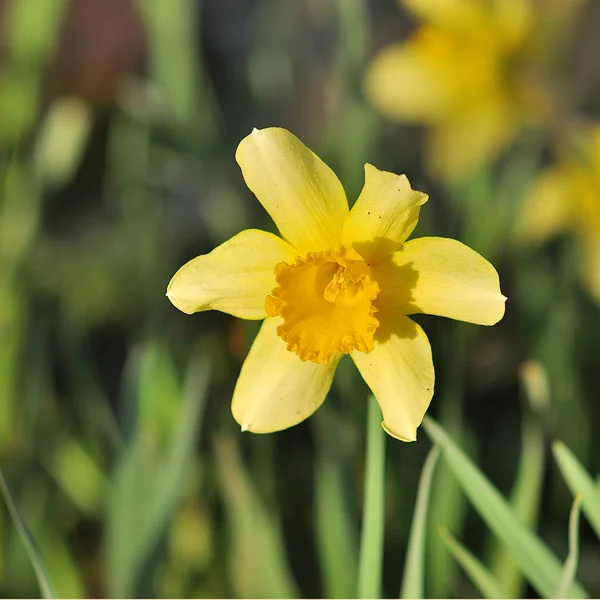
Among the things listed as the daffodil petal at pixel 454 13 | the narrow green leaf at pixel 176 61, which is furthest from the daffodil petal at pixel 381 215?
the narrow green leaf at pixel 176 61

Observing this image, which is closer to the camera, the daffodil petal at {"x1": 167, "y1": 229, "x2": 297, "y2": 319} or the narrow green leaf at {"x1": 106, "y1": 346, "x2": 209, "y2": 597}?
the daffodil petal at {"x1": 167, "y1": 229, "x2": 297, "y2": 319}

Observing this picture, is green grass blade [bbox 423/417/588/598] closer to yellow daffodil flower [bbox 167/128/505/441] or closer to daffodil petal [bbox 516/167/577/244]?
yellow daffodil flower [bbox 167/128/505/441]

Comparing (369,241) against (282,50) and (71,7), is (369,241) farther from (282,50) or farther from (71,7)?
(71,7)

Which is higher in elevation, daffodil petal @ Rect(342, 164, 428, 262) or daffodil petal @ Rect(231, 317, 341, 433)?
daffodil petal @ Rect(342, 164, 428, 262)

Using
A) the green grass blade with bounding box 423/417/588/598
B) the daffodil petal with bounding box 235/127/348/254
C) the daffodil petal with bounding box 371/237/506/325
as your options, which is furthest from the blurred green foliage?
the daffodil petal with bounding box 235/127/348/254

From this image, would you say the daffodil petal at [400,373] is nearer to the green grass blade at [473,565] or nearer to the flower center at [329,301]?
the flower center at [329,301]

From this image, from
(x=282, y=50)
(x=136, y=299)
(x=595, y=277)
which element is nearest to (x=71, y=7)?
(x=282, y=50)
